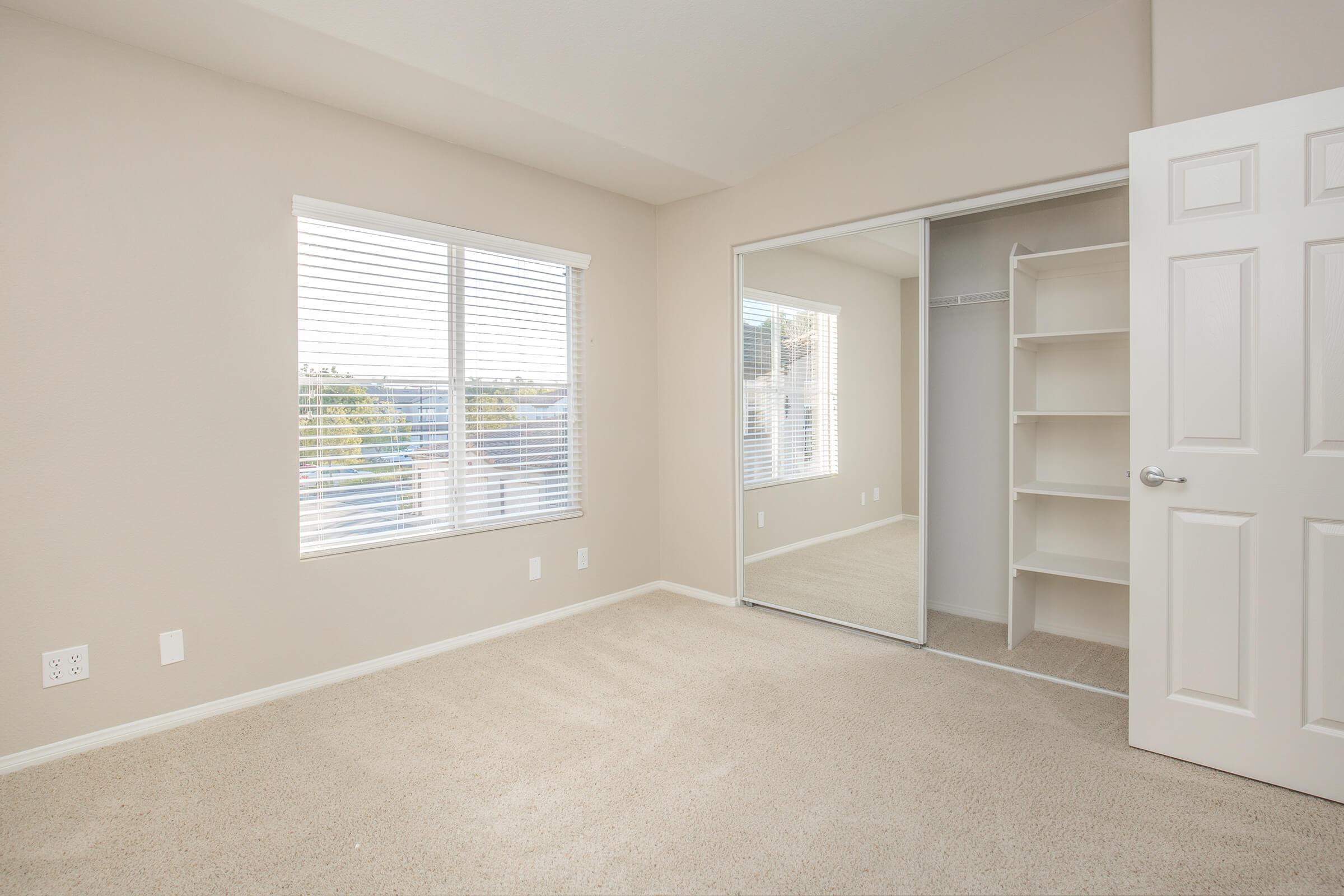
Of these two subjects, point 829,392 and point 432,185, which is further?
point 829,392

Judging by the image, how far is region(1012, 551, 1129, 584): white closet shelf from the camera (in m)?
3.06

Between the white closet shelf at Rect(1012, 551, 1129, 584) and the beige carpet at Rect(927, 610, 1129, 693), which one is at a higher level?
the white closet shelf at Rect(1012, 551, 1129, 584)

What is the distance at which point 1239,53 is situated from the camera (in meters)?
2.29

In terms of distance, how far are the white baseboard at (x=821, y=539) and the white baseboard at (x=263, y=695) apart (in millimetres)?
326

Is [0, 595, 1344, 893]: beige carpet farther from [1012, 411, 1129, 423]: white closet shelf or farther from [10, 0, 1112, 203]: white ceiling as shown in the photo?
[10, 0, 1112, 203]: white ceiling

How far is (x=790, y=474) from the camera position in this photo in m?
3.98

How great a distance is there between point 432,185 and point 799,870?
320 cm

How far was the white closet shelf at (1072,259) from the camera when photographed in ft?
9.93

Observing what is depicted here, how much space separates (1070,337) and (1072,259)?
1.23ft

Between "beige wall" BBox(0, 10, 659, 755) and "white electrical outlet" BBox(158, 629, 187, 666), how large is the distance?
2 centimetres

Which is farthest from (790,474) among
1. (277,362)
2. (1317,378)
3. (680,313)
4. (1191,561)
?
(277,362)

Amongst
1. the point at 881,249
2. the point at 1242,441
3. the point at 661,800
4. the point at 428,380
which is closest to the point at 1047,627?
the point at 1242,441

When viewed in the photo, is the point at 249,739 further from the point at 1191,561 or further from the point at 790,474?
the point at 1191,561

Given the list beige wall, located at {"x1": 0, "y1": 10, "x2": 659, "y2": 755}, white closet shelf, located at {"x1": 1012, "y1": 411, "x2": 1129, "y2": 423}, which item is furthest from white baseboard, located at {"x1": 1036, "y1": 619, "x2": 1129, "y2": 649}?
beige wall, located at {"x1": 0, "y1": 10, "x2": 659, "y2": 755}
